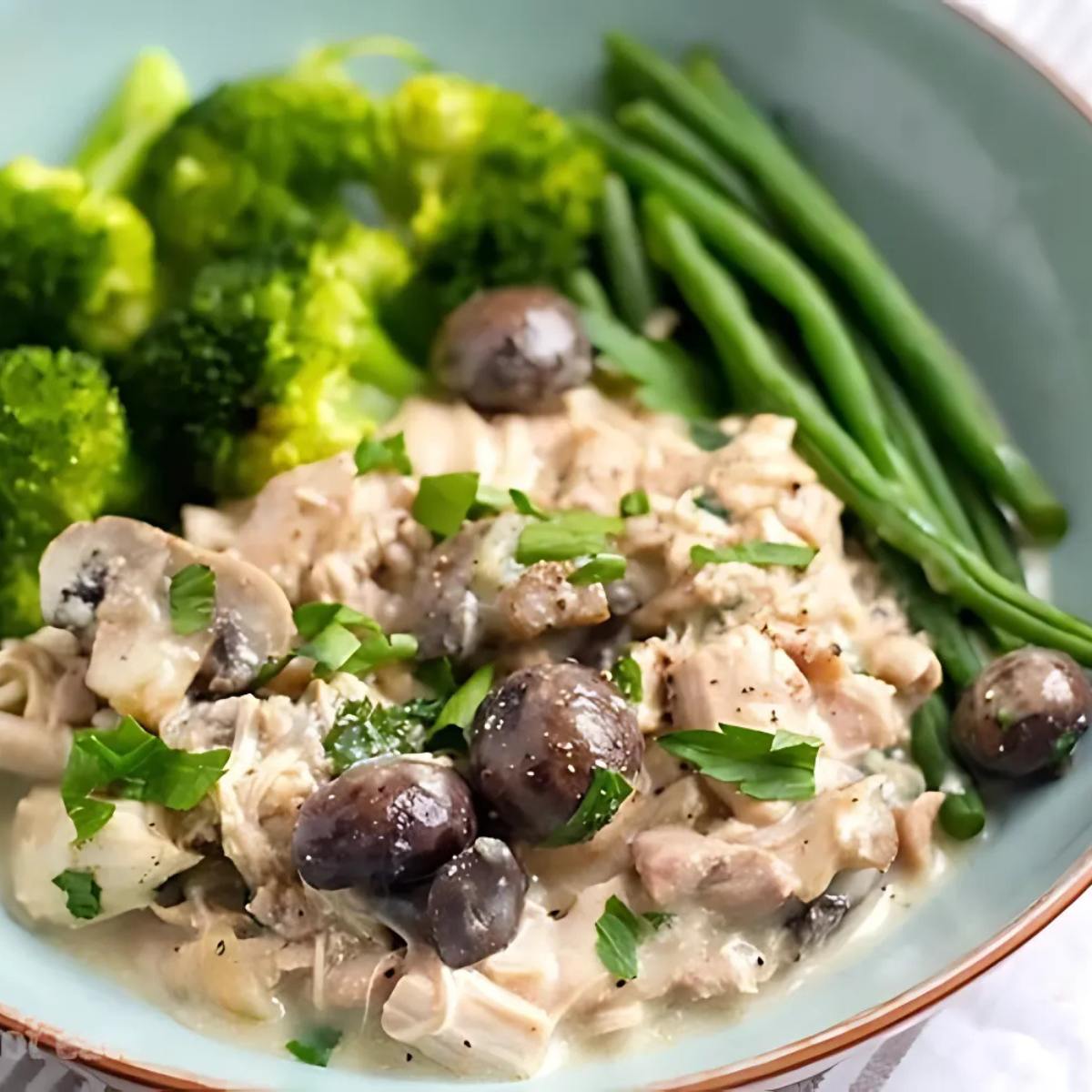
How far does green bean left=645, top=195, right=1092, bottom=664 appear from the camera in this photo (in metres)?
2.06

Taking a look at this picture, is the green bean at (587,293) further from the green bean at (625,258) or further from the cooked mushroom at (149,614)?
the cooked mushroom at (149,614)

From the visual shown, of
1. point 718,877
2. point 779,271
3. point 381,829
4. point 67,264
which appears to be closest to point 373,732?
point 381,829

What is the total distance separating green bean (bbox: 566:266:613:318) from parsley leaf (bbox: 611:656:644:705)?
0.86m

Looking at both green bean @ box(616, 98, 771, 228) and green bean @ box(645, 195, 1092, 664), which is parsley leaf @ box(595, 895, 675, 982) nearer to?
green bean @ box(645, 195, 1092, 664)

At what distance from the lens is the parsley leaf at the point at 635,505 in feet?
6.90

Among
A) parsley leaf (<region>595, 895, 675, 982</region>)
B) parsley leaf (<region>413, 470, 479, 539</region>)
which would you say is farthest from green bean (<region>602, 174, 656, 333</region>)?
parsley leaf (<region>595, 895, 675, 982</region>)

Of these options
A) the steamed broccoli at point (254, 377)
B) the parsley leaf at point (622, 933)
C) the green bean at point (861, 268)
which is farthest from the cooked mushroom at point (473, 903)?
the green bean at point (861, 268)

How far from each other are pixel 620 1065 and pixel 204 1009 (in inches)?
Answer: 20.7

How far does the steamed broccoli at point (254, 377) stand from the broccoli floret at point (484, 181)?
0.26 m

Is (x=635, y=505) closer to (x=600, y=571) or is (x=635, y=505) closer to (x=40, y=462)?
(x=600, y=571)

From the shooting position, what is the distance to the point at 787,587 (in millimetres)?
2012

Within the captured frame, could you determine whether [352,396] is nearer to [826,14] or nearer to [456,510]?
[456,510]

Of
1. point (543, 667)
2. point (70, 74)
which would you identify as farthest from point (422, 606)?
point (70, 74)

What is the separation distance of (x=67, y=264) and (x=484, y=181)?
80 centimetres
